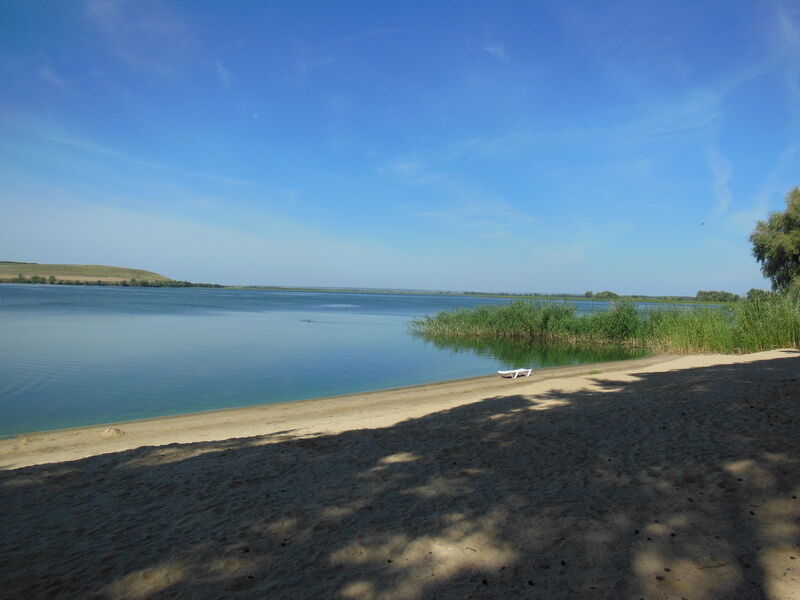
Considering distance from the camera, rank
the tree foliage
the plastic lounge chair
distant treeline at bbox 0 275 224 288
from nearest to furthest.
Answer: the plastic lounge chair, the tree foliage, distant treeline at bbox 0 275 224 288

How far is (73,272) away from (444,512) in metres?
Answer: 183

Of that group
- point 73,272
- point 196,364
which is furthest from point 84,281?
point 196,364

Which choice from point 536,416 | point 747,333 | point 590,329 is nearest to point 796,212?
point 590,329

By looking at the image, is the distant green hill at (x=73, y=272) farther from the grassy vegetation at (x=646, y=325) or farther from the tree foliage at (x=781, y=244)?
the tree foliage at (x=781, y=244)

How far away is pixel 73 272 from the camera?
15588 cm

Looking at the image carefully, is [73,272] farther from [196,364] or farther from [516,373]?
[516,373]

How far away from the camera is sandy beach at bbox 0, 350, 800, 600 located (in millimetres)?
3121

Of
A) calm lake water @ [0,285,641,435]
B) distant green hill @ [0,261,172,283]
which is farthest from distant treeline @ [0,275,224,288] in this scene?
calm lake water @ [0,285,641,435]

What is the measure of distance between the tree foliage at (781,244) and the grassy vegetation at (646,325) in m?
10.5

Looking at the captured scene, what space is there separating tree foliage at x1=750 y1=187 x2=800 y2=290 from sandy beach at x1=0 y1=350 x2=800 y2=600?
30442 millimetres

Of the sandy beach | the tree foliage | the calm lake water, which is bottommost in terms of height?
the calm lake water

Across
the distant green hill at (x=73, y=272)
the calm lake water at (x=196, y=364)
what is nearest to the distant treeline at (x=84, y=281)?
the distant green hill at (x=73, y=272)

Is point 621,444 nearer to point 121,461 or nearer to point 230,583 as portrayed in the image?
point 230,583

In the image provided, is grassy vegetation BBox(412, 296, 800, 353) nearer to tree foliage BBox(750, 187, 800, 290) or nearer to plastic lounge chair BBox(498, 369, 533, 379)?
plastic lounge chair BBox(498, 369, 533, 379)
